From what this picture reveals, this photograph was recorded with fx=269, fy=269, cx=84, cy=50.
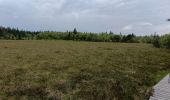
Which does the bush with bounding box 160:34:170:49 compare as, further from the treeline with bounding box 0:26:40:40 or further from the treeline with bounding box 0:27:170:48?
the treeline with bounding box 0:26:40:40

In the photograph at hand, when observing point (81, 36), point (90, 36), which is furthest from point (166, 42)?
point (81, 36)

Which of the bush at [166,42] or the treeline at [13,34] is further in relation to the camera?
the treeline at [13,34]

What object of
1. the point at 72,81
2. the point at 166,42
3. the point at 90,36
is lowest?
the point at 72,81

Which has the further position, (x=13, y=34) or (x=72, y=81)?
(x=13, y=34)

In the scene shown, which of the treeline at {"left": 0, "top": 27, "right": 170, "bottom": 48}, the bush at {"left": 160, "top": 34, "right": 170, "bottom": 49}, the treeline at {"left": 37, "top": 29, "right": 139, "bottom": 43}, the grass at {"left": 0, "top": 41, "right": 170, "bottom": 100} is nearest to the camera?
the grass at {"left": 0, "top": 41, "right": 170, "bottom": 100}

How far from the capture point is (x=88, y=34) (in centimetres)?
8381

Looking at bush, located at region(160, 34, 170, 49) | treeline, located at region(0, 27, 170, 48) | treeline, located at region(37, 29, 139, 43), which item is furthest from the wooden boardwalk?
treeline, located at region(37, 29, 139, 43)

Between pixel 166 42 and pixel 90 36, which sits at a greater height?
pixel 90 36

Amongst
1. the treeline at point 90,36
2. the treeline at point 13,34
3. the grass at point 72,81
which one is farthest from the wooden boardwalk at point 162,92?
the treeline at point 13,34

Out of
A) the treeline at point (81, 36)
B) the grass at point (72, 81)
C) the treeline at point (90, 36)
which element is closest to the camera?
the grass at point (72, 81)

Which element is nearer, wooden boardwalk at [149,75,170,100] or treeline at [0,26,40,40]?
wooden boardwalk at [149,75,170,100]

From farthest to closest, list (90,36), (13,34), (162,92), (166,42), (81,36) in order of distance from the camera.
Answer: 1. (13,34)
2. (81,36)
3. (90,36)
4. (166,42)
5. (162,92)

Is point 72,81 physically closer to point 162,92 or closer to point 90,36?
point 162,92

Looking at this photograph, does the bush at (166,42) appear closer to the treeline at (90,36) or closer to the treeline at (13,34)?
the treeline at (90,36)
